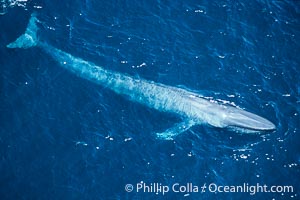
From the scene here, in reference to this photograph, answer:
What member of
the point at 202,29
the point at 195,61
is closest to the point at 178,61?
the point at 195,61

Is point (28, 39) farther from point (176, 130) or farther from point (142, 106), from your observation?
point (176, 130)

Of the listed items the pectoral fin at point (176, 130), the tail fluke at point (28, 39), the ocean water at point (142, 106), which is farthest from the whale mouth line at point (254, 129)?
the tail fluke at point (28, 39)

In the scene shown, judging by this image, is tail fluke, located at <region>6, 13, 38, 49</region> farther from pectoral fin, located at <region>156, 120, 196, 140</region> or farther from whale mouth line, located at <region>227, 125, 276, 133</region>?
whale mouth line, located at <region>227, 125, 276, 133</region>

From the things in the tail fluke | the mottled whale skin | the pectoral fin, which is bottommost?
the pectoral fin

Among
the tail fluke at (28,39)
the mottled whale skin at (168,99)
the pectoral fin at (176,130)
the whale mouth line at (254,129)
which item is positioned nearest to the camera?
the whale mouth line at (254,129)

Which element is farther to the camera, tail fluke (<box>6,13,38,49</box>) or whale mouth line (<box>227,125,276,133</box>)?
tail fluke (<box>6,13,38,49</box>)

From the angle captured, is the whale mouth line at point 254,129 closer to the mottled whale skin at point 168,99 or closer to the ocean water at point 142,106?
the mottled whale skin at point 168,99

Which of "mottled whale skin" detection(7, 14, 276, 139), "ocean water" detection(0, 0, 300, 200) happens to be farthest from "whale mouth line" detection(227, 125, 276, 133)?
"ocean water" detection(0, 0, 300, 200)
